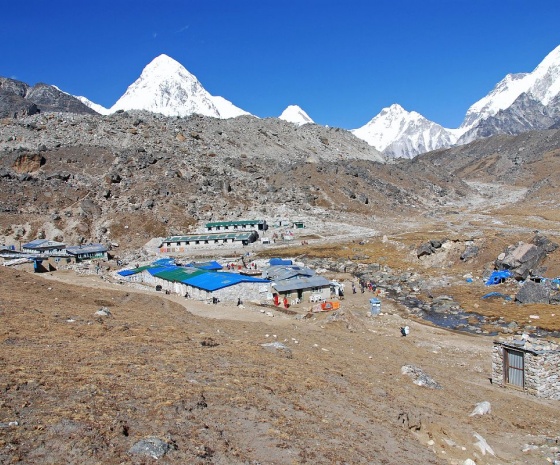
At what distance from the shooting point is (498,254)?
5538 cm

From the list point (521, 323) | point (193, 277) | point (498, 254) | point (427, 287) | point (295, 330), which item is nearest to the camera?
point (295, 330)

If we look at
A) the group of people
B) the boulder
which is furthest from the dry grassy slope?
the group of people

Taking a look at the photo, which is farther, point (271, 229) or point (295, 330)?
point (271, 229)


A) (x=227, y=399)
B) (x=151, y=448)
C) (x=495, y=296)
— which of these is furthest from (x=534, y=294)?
(x=151, y=448)

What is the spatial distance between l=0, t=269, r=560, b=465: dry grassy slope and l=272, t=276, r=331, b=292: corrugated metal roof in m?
16.0

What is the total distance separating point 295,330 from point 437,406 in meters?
10.9

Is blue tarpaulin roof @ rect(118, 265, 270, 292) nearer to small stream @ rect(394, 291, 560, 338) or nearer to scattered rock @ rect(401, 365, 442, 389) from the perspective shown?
small stream @ rect(394, 291, 560, 338)

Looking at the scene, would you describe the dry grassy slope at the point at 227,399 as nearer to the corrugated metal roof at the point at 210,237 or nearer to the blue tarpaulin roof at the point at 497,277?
the blue tarpaulin roof at the point at 497,277

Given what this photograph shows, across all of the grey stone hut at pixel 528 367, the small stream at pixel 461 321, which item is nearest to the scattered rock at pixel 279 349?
the grey stone hut at pixel 528 367

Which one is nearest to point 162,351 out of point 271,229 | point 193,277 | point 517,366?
point 517,366

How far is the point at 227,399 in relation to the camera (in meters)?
13.7

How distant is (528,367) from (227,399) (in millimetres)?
13649

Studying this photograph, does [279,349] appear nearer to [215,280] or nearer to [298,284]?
[215,280]

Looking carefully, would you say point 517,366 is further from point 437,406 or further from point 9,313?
point 9,313
